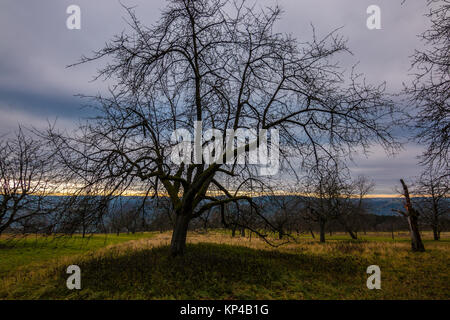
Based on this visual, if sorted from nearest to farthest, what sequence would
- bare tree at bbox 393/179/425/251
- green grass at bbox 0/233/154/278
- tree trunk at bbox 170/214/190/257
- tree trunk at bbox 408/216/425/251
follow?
green grass at bbox 0/233/154/278
tree trunk at bbox 170/214/190/257
tree trunk at bbox 408/216/425/251
bare tree at bbox 393/179/425/251

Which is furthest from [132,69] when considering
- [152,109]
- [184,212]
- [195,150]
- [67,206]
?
[184,212]

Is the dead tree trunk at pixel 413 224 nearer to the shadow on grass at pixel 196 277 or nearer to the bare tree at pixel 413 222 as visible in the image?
the bare tree at pixel 413 222

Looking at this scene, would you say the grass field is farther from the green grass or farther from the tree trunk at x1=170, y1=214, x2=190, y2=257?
the tree trunk at x1=170, y1=214, x2=190, y2=257

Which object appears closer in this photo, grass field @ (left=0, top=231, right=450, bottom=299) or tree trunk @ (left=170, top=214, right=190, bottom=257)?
grass field @ (left=0, top=231, right=450, bottom=299)

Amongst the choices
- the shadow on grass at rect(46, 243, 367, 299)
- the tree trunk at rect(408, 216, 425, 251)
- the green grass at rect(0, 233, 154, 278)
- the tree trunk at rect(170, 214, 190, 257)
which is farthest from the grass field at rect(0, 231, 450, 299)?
the tree trunk at rect(408, 216, 425, 251)

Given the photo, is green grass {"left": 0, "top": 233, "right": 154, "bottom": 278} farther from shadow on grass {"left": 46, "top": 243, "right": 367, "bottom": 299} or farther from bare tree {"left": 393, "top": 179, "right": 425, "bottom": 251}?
bare tree {"left": 393, "top": 179, "right": 425, "bottom": 251}

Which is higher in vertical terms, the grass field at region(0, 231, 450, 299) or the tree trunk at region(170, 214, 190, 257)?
the tree trunk at region(170, 214, 190, 257)

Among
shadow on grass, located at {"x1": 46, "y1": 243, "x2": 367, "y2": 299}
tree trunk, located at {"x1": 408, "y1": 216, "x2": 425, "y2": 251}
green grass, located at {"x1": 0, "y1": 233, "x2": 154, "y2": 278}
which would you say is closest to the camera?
green grass, located at {"x1": 0, "y1": 233, "x2": 154, "y2": 278}

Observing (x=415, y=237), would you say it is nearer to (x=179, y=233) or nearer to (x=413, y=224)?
(x=413, y=224)

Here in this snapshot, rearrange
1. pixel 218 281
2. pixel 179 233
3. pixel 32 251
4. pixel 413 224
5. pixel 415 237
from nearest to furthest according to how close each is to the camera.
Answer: pixel 218 281 < pixel 179 233 < pixel 415 237 < pixel 413 224 < pixel 32 251

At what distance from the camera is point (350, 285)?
7820mm

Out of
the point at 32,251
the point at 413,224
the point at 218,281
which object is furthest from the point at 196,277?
the point at 32,251

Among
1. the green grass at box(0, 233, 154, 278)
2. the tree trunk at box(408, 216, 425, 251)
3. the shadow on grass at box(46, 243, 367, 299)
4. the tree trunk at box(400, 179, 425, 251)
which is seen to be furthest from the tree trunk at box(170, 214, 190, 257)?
the tree trunk at box(408, 216, 425, 251)
